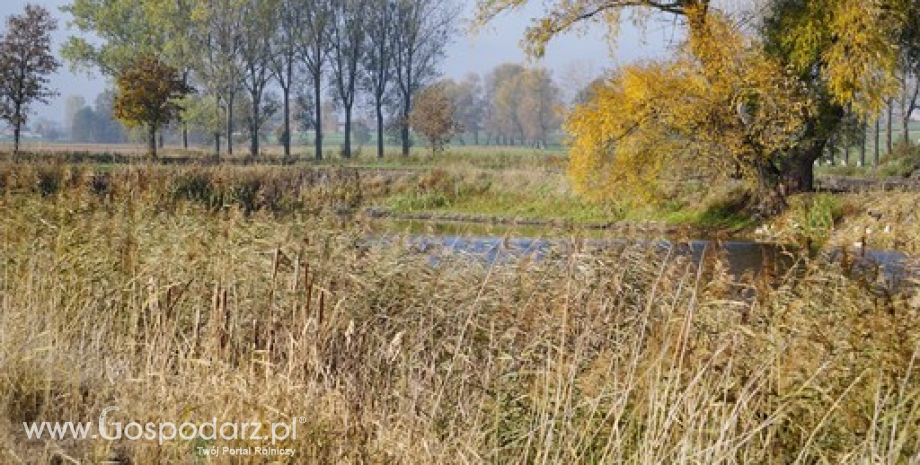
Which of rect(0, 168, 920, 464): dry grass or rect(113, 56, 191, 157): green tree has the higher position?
rect(113, 56, 191, 157): green tree

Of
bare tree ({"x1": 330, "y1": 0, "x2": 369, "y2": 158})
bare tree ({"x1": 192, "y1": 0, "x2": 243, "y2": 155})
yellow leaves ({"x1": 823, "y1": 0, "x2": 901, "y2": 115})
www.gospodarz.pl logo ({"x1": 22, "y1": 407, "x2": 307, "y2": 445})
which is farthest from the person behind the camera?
bare tree ({"x1": 330, "y1": 0, "x2": 369, "y2": 158})

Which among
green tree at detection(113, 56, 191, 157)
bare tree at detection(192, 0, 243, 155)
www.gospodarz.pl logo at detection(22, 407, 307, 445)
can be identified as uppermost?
bare tree at detection(192, 0, 243, 155)

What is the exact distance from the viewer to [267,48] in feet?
194

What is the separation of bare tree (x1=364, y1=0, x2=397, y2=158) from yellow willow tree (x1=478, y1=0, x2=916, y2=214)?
1596 inches

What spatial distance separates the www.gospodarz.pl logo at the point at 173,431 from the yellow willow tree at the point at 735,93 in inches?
753

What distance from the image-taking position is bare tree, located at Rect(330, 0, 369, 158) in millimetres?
63906

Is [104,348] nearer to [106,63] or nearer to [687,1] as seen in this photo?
[687,1]

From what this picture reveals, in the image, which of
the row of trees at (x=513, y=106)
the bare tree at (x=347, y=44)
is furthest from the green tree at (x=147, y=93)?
the row of trees at (x=513, y=106)

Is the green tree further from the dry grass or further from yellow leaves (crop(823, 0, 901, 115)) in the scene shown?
the dry grass

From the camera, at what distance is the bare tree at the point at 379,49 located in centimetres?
6562

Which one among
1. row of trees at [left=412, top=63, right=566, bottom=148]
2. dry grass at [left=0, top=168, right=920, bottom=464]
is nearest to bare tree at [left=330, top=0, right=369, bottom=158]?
row of trees at [left=412, top=63, right=566, bottom=148]

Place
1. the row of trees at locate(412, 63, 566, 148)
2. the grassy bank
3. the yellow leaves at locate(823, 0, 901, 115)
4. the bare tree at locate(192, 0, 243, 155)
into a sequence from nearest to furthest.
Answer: the grassy bank < the yellow leaves at locate(823, 0, 901, 115) < the bare tree at locate(192, 0, 243, 155) < the row of trees at locate(412, 63, 566, 148)

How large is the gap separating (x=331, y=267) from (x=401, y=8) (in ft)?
199

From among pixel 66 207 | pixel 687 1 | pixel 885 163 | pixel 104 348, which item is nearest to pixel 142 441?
pixel 104 348
